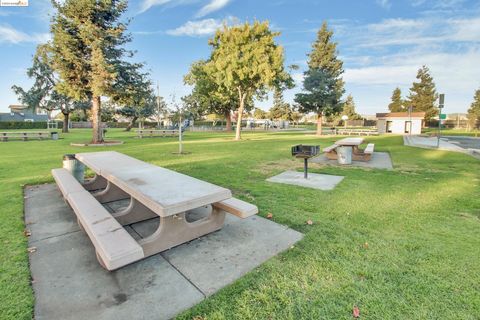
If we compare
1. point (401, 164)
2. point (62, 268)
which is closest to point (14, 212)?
point (62, 268)

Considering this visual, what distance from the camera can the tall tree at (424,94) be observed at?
47719 millimetres

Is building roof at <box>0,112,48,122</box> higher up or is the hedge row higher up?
building roof at <box>0,112,48,122</box>

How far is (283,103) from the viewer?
198 feet

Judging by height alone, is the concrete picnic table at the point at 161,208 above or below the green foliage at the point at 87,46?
below

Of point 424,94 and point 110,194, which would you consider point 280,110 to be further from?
point 110,194

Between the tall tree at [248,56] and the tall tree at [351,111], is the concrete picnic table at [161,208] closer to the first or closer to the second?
the tall tree at [248,56]

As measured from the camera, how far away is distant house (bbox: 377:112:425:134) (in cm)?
3031

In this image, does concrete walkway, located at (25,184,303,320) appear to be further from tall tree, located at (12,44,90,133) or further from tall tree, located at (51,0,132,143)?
tall tree, located at (12,44,90,133)

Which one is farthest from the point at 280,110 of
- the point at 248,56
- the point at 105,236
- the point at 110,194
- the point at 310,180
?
the point at 105,236

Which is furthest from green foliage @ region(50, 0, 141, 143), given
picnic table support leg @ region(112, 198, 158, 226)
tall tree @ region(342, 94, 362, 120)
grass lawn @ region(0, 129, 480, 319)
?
tall tree @ region(342, 94, 362, 120)

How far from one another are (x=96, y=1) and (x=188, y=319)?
18355 millimetres

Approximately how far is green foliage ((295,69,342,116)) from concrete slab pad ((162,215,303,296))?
2587 cm

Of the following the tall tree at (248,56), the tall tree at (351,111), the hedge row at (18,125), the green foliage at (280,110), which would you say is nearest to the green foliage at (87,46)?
the tall tree at (248,56)

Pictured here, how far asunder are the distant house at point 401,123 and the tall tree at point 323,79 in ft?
27.0
